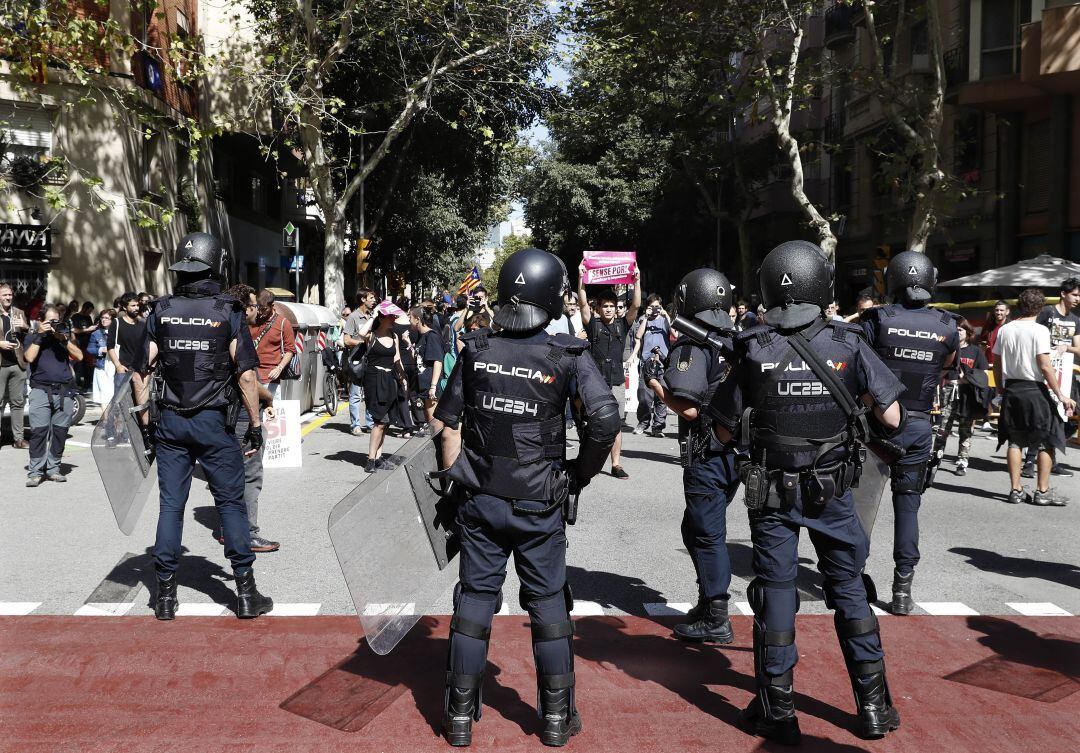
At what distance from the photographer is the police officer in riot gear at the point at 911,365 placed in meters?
5.77

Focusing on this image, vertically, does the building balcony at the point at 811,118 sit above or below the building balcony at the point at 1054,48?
above

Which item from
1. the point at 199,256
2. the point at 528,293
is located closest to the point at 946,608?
the point at 528,293

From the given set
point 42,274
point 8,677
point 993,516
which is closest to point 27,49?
point 42,274

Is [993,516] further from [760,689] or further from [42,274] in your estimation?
[42,274]

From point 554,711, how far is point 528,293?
156 centimetres

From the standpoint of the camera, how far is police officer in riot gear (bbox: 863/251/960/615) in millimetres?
5766

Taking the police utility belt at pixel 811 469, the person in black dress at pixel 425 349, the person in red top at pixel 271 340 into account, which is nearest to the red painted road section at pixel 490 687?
the police utility belt at pixel 811 469

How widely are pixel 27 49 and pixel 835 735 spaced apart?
42.8ft

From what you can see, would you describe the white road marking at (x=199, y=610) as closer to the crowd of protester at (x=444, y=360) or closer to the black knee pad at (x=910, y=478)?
the crowd of protester at (x=444, y=360)

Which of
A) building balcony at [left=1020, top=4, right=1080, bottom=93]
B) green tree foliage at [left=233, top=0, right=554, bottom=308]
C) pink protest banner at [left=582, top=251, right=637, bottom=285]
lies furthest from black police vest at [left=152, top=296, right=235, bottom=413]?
building balcony at [left=1020, top=4, right=1080, bottom=93]

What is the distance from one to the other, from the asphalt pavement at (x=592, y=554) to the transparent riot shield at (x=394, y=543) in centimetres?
168

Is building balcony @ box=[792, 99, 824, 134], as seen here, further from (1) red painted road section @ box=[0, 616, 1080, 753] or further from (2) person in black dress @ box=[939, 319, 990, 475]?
(1) red painted road section @ box=[0, 616, 1080, 753]

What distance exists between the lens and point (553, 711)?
3895mm

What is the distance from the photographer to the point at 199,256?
17.9ft
